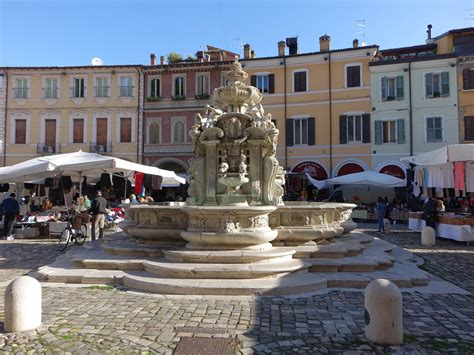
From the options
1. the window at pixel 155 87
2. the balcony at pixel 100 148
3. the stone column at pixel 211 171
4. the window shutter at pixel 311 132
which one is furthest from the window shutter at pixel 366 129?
the stone column at pixel 211 171

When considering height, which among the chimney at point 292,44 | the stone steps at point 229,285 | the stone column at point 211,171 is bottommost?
the stone steps at point 229,285

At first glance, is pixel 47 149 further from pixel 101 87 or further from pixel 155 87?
pixel 155 87

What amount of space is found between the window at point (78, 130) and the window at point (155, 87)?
6.06 m

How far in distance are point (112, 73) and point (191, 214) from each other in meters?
27.7

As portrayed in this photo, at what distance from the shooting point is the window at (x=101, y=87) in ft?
107

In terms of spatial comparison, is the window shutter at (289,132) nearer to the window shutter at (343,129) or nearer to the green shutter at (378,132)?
the window shutter at (343,129)

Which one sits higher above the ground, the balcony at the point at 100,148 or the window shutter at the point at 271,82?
the window shutter at the point at 271,82

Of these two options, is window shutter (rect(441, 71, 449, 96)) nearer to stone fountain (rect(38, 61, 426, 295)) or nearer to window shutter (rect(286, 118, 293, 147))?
window shutter (rect(286, 118, 293, 147))

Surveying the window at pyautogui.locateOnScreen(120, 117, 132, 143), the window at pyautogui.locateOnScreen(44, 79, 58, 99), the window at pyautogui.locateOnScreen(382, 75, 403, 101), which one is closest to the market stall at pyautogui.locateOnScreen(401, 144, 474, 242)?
the window at pyautogui.locateOnScreen(382, 75, 403, 101)

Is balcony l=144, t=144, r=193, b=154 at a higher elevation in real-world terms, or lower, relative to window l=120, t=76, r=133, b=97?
lower

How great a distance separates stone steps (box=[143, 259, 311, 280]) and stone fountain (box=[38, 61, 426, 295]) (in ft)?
0.06

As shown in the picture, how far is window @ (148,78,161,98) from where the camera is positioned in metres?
32.7

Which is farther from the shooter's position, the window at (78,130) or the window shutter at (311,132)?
the window at (78,130)

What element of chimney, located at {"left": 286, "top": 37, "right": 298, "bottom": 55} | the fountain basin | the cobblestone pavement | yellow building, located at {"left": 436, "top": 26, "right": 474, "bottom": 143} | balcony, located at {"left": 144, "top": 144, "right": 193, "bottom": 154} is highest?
chimney, located at {"left": 286, "top": 37, "right": 298, "bottom": 55}
